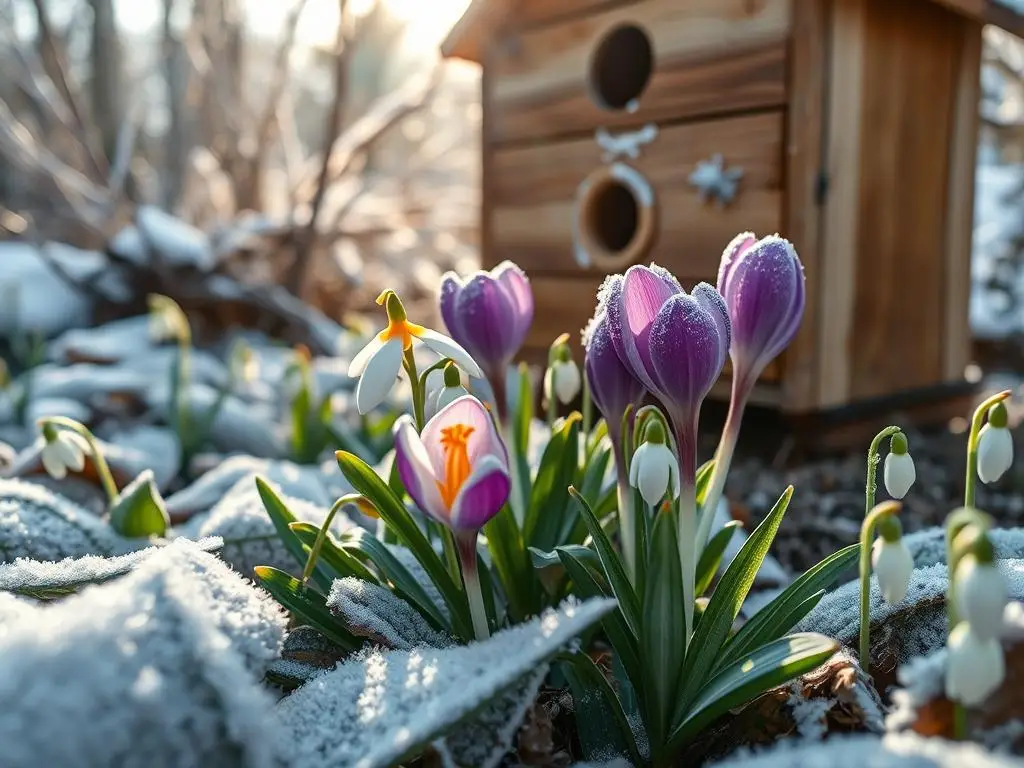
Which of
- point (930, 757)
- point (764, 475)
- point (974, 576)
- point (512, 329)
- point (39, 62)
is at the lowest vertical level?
point (764, 475)

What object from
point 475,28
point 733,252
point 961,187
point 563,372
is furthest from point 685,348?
point 475,28

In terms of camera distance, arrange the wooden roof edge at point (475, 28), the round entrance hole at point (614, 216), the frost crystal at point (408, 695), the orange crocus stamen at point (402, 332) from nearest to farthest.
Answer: the frost crystal at point (408, 695) < the orange crocus stamen at point (402, 332) < the round entrance hole at point (614, 216) < the wooden roof edge at point (475, 28)

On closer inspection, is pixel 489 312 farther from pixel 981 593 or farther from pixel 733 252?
pixel 981 593

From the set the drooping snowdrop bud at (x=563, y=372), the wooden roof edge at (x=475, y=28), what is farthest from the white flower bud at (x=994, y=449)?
the wooden roof edge at (x=475, y=28)

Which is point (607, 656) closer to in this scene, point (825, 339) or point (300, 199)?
point (825, 339)

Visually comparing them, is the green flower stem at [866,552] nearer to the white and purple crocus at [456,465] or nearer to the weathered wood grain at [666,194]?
the white and purple crocus at [456,465]

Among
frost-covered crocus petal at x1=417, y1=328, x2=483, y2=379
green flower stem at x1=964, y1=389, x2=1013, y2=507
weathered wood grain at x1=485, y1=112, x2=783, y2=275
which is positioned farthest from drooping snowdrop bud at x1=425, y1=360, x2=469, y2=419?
weathered wood grain at x1=485, y1=112, x2=783, y2=275

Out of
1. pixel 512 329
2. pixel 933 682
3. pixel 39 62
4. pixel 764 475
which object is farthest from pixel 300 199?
pixel 933 682
